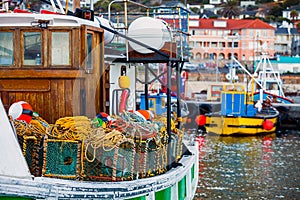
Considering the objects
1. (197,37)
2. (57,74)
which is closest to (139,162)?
(57,74)

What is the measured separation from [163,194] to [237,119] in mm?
28479

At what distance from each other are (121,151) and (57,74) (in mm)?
1621

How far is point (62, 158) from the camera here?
8.21 metres

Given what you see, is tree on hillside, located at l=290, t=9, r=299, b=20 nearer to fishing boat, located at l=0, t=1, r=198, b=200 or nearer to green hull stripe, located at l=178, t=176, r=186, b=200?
green hull stripe, located at l=178, t=176, r=186, b=200

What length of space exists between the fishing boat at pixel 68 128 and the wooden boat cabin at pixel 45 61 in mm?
15

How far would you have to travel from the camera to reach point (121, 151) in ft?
27.8

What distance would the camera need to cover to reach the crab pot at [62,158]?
8125mm

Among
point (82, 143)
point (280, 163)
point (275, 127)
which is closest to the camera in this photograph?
point (82, 143)

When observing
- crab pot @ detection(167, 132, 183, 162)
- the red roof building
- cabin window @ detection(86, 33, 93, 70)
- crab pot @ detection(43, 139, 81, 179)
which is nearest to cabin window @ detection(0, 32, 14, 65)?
cabin window @ detection(86, 33, 93, 70)

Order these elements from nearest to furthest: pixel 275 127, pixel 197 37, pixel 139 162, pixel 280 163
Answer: pixel 139 162
pixel 280 163
pixel 275 127
pixel 197 37

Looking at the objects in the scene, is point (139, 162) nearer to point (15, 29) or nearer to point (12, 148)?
point (12, 148)

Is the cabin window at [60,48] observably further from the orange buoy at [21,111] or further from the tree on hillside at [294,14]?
the tree on hillside at [294,14]

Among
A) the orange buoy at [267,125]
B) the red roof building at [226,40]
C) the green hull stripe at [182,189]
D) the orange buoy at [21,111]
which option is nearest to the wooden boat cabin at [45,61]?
the orange buoy at [21,111]

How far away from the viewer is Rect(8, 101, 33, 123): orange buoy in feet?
28.2
